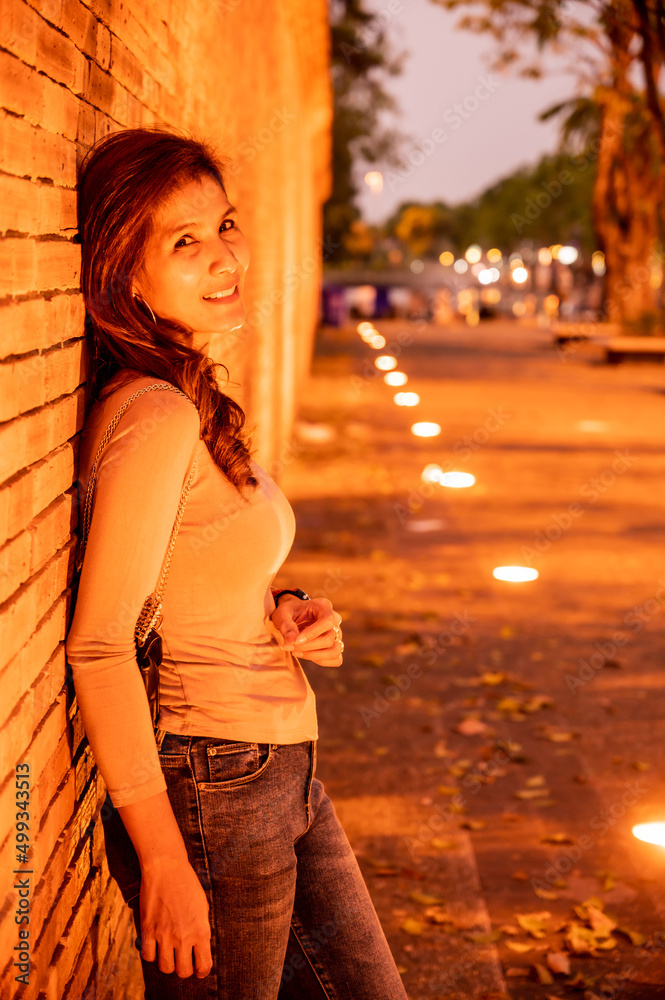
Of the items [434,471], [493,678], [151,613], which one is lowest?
[493,678]

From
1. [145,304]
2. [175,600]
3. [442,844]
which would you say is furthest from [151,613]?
[442,844]

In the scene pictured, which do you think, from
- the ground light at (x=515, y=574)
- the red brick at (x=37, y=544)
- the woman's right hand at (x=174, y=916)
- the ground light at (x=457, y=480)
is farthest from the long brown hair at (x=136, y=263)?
the ground light at (x=457, y=480)

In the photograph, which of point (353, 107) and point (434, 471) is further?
point (353, 107)

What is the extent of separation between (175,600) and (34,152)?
829 millimetres

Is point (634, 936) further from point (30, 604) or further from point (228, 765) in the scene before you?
point (30, 604)

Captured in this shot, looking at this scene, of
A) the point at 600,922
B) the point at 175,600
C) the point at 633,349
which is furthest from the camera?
the point at 633,349

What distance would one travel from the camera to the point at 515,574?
9047mm

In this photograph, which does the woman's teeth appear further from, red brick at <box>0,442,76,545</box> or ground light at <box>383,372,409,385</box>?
ground light at <box>383,372,409,385</box>

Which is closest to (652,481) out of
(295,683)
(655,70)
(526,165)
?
(655,70)

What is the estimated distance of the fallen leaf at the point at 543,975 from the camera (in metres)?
3.83

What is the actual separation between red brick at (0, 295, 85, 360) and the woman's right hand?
Result: 0.93 metres

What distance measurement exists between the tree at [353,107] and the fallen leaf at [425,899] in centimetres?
3609

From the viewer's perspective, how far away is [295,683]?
2.28m

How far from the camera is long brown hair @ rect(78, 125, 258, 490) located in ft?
6.95
